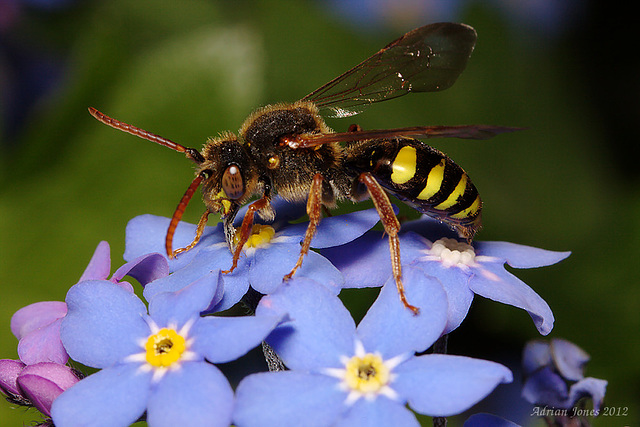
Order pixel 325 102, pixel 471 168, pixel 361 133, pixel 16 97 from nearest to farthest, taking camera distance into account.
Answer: pixel 361 133 → pixel 325 102 → pixel 471 168 → pixel 16 97

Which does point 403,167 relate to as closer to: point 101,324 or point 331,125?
point 101,324

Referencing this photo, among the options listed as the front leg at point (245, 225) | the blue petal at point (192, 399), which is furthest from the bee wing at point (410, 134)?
the blue petal at point (192, 399)

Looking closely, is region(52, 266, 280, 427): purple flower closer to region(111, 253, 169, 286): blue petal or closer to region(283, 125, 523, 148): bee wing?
region(111, 253, 169, 286): blue petal

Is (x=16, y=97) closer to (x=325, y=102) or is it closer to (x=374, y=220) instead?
(x=325, y=102)

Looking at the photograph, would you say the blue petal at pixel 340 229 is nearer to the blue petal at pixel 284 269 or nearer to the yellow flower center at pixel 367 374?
the blue petal at pixel 284 269

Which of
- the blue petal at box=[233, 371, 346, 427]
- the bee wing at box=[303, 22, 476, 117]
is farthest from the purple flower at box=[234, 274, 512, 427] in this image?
the bee wing at box=[303, 22, 476, 117]

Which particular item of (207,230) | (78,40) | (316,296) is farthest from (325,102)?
(78,40)
